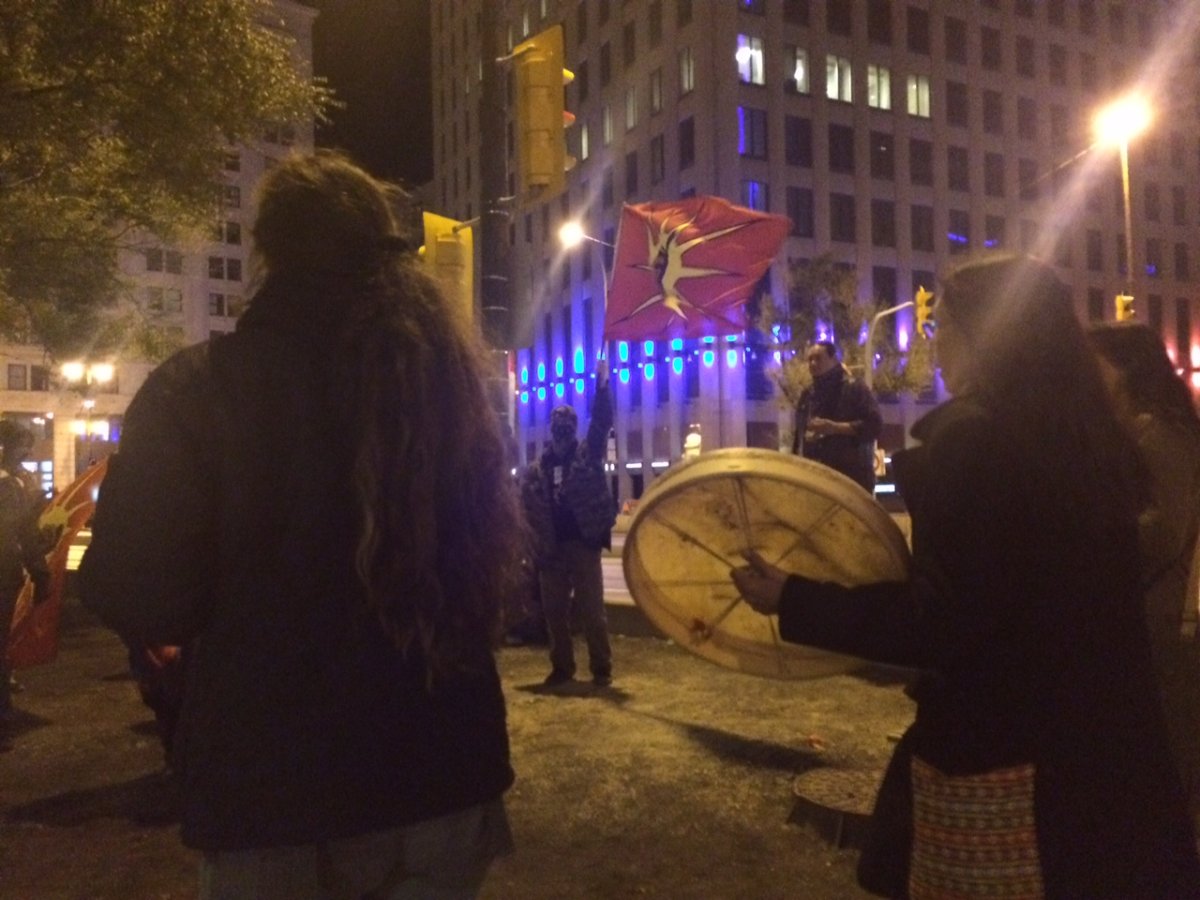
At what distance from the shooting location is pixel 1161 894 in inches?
65.9

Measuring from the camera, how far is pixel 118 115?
12.0 meters

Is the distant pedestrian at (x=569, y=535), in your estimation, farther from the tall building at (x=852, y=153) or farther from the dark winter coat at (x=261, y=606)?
the tall building at (x=852, y=153)

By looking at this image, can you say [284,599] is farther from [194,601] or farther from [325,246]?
[325,246]

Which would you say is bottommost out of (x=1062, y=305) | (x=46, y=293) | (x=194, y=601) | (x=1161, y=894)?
(x=1161, y=894)

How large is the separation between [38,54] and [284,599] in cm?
1149

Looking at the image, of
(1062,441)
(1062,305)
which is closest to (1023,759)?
(1062,441)

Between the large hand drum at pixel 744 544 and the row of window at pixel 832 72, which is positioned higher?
the row of window at pixel 832 72

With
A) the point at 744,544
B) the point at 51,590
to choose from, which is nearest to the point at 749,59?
the point at 51,590

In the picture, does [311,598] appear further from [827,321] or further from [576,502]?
[827,321]

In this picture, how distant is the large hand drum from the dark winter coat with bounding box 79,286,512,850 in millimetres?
986

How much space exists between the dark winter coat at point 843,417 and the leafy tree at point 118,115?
8.26 meters

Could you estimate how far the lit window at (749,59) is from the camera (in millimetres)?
51812

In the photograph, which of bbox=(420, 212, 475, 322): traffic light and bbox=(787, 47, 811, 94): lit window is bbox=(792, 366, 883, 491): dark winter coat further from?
bbox=(787, 47, 811, 94): lit window

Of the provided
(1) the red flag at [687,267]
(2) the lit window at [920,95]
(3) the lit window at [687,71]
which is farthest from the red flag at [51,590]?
(2) the lit window at [920,95]
